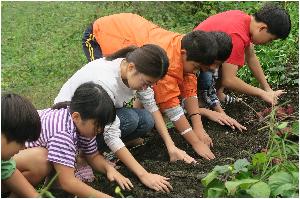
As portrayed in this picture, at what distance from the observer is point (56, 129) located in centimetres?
278

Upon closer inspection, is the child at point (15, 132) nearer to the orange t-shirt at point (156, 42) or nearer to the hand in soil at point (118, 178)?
the hand in soil at point (118, 178)

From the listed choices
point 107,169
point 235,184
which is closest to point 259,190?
point 235,184

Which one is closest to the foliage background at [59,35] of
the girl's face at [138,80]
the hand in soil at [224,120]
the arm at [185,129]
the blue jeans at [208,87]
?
the blue jeans at [208,87]

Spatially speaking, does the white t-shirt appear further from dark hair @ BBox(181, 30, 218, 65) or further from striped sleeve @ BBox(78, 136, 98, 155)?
dark hair @ BBox(181, 30, 218, 65)

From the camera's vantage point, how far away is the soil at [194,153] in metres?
2.83

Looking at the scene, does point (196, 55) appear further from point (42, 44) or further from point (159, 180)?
point (42, 44)

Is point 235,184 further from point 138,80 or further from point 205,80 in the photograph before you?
point 205,80

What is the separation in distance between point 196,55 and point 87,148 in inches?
34.9

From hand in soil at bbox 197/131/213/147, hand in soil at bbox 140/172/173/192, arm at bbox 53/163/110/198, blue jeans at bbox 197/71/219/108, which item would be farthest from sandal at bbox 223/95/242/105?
arm at bbox 53/163/110/198

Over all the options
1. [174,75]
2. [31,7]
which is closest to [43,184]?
[174,75]

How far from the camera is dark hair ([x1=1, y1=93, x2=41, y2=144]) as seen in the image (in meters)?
2.38

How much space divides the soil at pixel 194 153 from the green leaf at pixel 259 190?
1.78 feet

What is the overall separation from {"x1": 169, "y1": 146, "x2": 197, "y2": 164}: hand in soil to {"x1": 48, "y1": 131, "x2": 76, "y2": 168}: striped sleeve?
29.4 inches

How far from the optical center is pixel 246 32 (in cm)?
394
